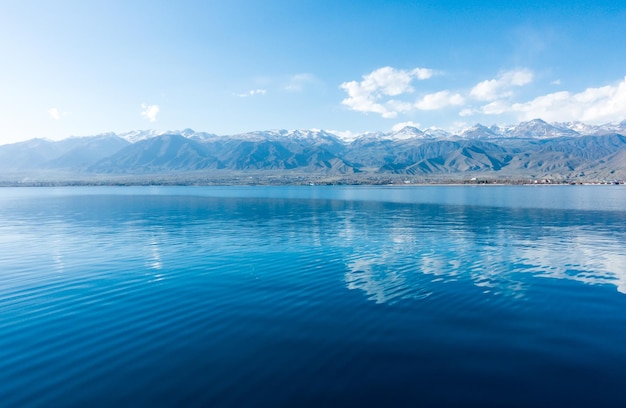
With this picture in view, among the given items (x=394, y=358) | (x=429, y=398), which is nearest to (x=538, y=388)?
(x=429, y=398)

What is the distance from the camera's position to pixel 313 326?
65.5 feet

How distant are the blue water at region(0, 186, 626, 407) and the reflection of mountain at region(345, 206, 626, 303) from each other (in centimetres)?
31

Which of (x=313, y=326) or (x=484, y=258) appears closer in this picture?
(x=313, y=326)

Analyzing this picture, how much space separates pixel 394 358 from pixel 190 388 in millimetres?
8855

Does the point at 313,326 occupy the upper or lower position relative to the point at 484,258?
upper

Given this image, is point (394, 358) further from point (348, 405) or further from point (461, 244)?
point (461, 244)

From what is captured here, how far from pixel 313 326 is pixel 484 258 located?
24655 millimetres

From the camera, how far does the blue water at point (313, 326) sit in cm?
1409

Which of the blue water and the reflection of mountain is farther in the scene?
the reflection of mountain

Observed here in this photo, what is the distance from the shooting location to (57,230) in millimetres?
59344

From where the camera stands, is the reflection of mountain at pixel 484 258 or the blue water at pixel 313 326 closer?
the blue water at pixel 313 326

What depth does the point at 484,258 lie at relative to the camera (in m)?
37.1

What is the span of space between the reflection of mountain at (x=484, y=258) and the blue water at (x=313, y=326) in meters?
0.31

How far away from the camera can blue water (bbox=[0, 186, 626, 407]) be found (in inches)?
555
